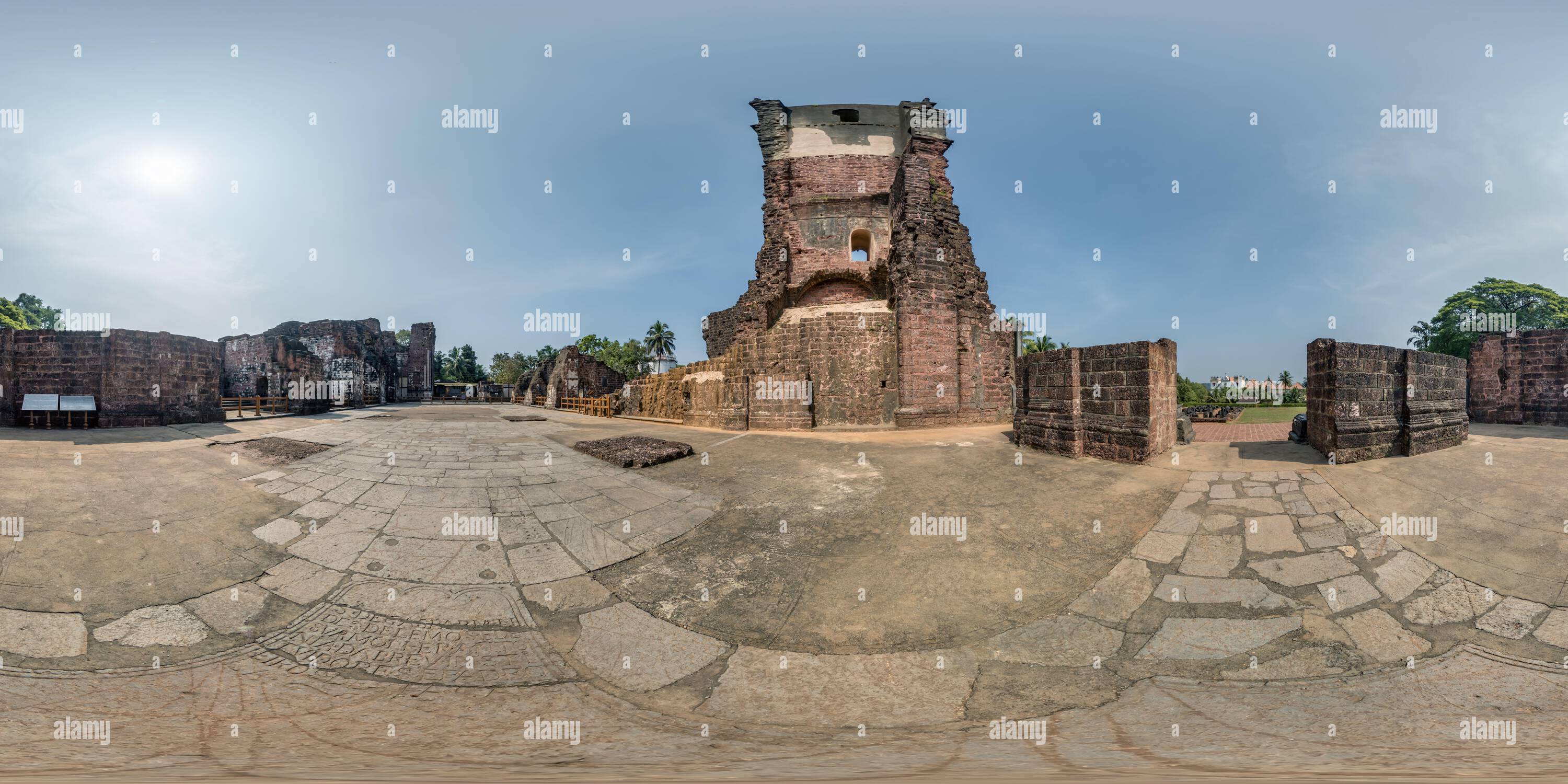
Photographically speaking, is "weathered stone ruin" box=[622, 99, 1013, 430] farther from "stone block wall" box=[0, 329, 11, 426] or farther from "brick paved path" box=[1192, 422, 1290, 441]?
"stone block wall" box=[0, 329, 11, 426]

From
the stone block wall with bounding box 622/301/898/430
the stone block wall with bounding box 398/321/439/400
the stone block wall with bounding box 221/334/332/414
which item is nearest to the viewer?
the stone block wall with bounding box 622/301/898/430

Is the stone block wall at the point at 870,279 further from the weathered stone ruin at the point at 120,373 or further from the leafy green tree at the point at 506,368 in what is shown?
the leafy green tree at the point at 506,368

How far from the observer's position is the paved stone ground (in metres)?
2.70

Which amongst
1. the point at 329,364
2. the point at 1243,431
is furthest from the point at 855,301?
the point at 329,364

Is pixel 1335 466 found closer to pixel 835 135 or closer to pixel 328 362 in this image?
pixel 835 135

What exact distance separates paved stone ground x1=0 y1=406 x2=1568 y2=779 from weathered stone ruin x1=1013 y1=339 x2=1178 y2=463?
3.72 ft

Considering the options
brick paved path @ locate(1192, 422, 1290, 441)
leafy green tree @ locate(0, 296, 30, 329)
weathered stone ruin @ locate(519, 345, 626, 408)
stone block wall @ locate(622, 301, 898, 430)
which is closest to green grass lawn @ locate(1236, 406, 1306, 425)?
brick paved path @ locate(1192, 422, 1290, 441)

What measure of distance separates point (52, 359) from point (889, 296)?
16.9 m

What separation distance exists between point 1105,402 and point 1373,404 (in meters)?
2.92

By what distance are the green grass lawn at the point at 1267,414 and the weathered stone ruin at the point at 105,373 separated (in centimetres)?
2850

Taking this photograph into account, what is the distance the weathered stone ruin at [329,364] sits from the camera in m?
20.3

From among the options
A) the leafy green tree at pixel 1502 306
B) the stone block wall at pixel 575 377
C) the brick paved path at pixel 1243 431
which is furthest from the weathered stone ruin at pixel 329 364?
the leafy green tree at pixel 1502 306

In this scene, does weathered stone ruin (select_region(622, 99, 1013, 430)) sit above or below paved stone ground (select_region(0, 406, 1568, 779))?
above

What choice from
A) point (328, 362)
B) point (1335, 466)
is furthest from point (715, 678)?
point (328, 362)
